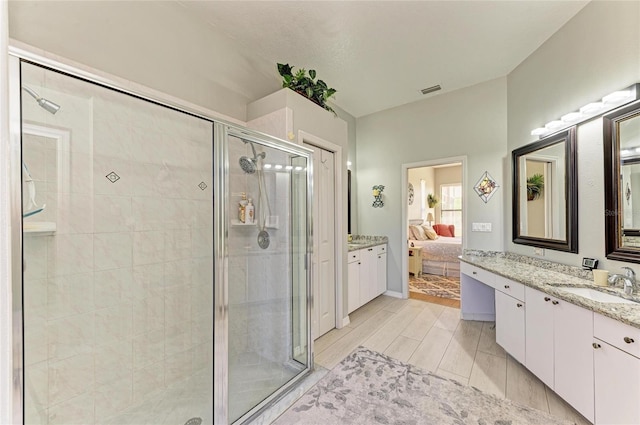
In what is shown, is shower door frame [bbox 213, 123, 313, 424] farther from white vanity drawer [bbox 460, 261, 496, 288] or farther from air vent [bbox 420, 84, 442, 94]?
air vent [bbox 420, 84, 442, 94]

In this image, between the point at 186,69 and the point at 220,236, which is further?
the point at 186,69

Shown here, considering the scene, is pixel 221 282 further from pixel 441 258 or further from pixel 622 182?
pixel 441 258

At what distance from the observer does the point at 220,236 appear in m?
1.57

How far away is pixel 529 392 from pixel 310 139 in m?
2.73

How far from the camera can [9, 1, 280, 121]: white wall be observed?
4.58 ft

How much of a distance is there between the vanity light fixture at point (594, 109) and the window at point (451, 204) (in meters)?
5.78

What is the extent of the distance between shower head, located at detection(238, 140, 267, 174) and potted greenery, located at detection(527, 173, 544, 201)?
2764mm

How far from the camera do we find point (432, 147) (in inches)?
142

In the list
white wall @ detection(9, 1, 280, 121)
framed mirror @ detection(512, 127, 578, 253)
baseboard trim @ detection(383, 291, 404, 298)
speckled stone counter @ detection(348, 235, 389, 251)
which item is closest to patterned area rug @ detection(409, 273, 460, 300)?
baseboard trim @ detection(383, 291, 404, 298)

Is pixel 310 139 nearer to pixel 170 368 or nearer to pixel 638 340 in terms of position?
pixel 170 368

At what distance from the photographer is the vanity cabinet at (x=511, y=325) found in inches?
79.6

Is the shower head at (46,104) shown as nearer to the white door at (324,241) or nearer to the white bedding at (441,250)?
the white door at (324,241)

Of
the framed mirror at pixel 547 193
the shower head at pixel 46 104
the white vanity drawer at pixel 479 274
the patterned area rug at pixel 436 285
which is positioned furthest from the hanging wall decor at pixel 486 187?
the shower head at pixel 46 104

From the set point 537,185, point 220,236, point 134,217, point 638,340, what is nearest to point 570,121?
point 537,185
